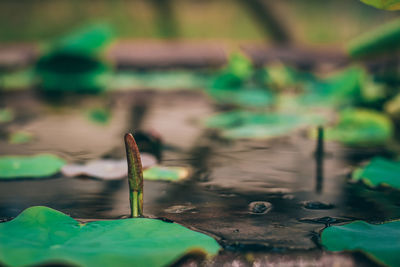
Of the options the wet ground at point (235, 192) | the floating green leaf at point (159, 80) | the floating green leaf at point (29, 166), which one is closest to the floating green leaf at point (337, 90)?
the wet ground at point (235, 192)

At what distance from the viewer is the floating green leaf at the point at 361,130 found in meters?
1.03

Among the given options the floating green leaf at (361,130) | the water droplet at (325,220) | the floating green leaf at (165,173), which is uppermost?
the floating green leaf at (361,130)

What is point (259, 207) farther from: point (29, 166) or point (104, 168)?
point (29, 166)

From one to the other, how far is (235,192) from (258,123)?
61 cm

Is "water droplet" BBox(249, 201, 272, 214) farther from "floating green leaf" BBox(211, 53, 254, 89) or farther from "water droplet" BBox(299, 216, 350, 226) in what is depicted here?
"floating green leaf" BBox(211, 53, 254, 89)

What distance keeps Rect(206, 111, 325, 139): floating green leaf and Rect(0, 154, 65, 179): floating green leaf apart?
0.47 metres

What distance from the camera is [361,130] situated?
43.4 inches

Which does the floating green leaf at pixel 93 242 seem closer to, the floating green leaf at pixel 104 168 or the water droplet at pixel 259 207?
the water droplet at pixel 259 207

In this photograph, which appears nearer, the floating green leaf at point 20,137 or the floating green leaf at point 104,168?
the floating green leaf at point 104,168

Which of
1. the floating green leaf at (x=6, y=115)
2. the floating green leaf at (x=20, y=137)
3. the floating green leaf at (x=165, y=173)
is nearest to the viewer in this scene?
the floating green leaf at (x=165, y=173)

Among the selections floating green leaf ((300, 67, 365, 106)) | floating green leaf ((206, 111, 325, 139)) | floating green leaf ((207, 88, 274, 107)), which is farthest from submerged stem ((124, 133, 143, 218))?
floating green leaf ((207, 88, 274, 107))

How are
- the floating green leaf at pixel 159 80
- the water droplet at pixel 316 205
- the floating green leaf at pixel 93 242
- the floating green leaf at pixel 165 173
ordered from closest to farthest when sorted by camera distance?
the floating green leaf at pixel 93 242 → the water droplet at pixel 316 205 → the floating green leaf at pixel 165 173 → the floating green leaf at pixel 159 80

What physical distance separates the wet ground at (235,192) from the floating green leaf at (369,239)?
13 millimetres

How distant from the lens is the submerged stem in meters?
0.46
